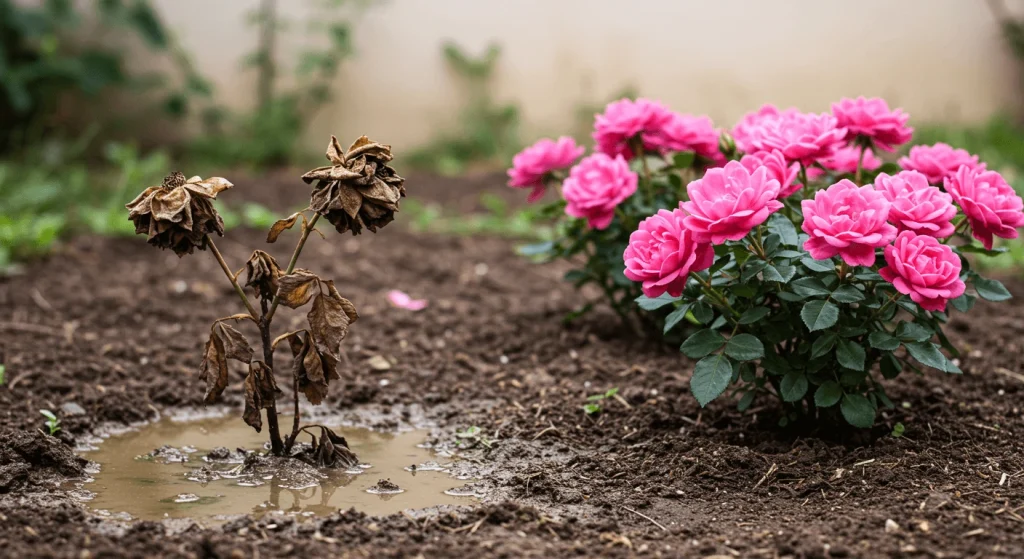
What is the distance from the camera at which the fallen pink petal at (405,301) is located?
12.7 feet

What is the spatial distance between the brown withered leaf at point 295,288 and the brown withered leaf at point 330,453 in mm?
373

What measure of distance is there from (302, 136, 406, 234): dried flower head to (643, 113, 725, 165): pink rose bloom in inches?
43.3

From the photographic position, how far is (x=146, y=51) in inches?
285

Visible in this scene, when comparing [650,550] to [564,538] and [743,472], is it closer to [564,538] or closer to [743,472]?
[564,538]

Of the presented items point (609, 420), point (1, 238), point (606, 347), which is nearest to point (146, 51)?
point (1, 238)

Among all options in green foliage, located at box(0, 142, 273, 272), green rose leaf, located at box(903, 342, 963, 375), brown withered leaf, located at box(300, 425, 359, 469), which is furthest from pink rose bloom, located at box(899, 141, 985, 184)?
green foliage, located at box(0, 142, 273, 272)

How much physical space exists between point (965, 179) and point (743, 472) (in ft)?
2.82

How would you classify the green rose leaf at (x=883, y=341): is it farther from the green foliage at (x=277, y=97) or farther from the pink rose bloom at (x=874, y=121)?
the green foliage at (x=277, y=97)

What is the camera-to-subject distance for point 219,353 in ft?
7.57

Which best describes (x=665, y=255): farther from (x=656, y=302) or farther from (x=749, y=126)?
(x=749, y=126)

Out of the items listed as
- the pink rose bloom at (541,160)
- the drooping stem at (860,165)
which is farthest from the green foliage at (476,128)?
the drooping stem at (860,165)

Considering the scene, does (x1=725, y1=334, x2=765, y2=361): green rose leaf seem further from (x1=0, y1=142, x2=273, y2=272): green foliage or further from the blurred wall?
the blurred wall

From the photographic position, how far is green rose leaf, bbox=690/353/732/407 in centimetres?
224

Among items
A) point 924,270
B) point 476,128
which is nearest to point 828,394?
point 924,270
